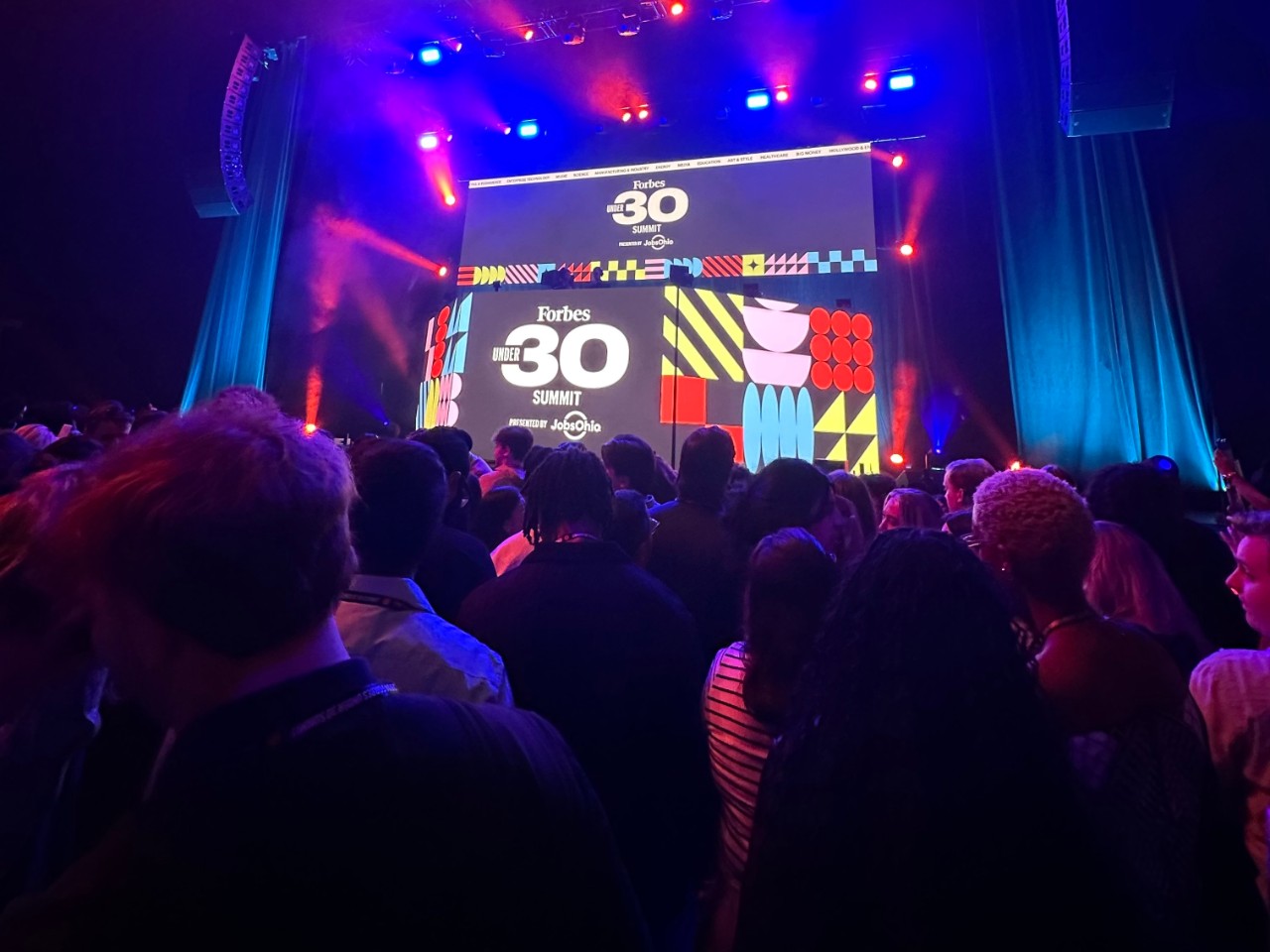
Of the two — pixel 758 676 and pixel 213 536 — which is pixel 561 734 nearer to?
pixel 758 676

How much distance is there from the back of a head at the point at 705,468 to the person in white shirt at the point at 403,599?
1263mm

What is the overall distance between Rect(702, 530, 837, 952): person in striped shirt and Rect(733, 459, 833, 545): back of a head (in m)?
0.87

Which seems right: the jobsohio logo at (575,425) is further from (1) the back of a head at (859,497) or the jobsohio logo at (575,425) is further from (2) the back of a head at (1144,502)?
(2) the back of a head at (1144,502)

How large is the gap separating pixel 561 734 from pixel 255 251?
32.1ft

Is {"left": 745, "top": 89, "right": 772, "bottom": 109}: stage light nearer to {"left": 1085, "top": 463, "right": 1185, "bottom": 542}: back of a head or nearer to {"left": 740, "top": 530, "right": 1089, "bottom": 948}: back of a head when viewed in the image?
{"left": 1085, "top": 463, "right": 1185, "bottom": 542}: back of a head

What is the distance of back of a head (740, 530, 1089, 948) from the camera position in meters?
0.82

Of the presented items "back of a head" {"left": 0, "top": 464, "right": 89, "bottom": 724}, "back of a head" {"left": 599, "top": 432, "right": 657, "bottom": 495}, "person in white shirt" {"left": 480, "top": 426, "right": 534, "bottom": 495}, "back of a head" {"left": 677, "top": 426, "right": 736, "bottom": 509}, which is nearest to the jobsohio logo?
"person in white shirt" {"left": 480, "top": 426, "right": 534, "bottom": 495}

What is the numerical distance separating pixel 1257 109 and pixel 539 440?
22.6ft

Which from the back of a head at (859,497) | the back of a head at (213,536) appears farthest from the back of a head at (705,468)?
the back of a head at (213,536)

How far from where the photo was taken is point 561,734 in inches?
44.9

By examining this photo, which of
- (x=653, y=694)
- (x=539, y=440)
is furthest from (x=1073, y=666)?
(x=539, y=440)

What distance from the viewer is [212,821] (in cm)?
56

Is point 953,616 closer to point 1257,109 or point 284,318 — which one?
point 1257,109

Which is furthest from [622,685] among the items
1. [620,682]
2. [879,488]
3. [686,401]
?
[686,401]
